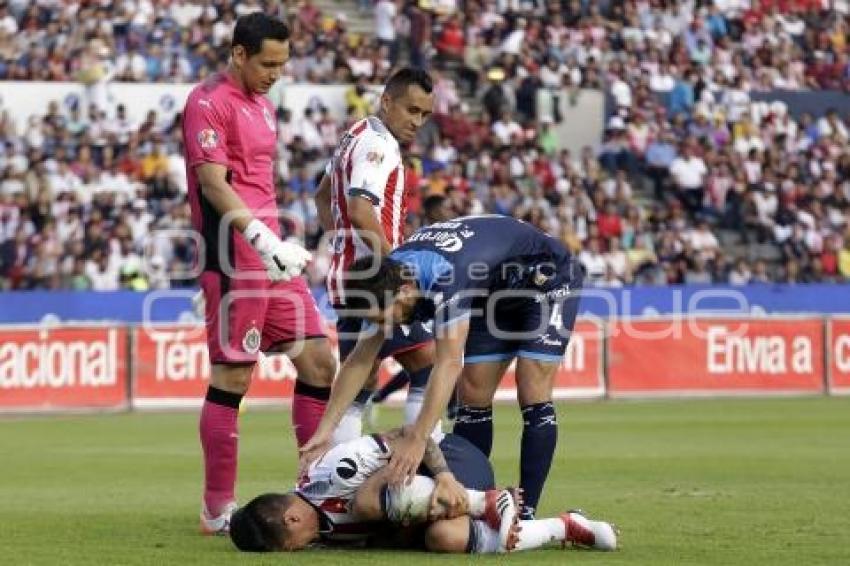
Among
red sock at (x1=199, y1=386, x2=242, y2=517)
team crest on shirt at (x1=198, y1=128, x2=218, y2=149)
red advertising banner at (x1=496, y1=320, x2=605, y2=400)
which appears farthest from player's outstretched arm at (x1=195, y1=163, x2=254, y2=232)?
red advertising banner at (x1=496, y1=320, x2=605, y2=400)

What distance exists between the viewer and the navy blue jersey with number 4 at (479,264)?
9688 mm

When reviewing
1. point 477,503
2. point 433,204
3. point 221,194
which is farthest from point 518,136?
point 477,503

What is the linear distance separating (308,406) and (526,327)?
1.60m

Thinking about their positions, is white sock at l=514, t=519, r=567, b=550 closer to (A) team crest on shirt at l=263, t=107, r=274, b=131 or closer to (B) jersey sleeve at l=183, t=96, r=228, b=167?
(B) jersey sleeve at l=183, t=96, r=228, b=167

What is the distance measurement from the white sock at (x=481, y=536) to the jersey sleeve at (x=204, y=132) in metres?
2.65

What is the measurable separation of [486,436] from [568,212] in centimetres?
2210

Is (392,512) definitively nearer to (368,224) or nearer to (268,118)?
(368,224)

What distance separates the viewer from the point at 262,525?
32.6ft

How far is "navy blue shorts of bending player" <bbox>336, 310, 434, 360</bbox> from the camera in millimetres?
11973

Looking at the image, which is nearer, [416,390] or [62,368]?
[416,390]

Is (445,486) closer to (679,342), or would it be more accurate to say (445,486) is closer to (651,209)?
(679,342)

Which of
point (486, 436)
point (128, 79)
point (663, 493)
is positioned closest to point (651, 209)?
point (128, 79)

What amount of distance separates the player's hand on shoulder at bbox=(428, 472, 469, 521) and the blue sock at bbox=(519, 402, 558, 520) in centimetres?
90

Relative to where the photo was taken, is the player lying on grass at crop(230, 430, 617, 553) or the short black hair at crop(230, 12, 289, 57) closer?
the player lying on grass at crop(230, 430, 617, 553)
